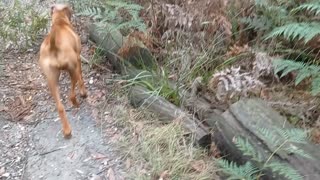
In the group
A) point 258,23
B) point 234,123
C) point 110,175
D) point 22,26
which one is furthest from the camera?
point 22,26

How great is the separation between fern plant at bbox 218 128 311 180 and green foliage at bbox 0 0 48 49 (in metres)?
2.58

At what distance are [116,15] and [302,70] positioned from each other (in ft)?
6.03

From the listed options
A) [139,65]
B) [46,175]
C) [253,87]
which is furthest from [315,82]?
[46,175]

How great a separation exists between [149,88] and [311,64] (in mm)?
1364

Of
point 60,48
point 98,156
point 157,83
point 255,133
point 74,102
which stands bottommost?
point 98,156

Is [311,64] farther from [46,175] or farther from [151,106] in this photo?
[46,175]

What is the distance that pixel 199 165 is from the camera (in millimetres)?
3574

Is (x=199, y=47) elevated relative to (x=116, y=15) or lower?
lower

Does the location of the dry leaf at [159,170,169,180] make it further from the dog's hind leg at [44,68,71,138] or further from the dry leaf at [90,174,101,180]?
the dog's hind leg at [44,68,71,138]

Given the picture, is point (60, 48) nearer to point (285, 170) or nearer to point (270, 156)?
point (270, 156)

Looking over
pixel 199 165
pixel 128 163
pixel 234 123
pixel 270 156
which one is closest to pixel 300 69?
pixel 234 123

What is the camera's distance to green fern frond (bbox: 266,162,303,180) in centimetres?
285

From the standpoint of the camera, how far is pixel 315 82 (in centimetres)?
364

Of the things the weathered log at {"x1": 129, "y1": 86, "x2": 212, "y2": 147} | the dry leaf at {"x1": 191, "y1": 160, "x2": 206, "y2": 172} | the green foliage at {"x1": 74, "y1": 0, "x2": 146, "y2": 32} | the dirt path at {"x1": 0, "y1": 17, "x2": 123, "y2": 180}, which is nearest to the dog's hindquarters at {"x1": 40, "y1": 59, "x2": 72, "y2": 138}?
the dirt path at {"x1": 0, "y1": 17, "x2": 123, "y2": 180}
